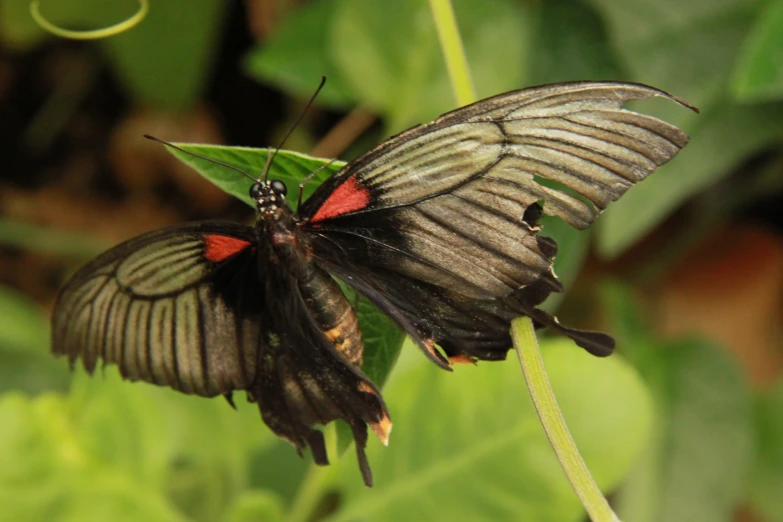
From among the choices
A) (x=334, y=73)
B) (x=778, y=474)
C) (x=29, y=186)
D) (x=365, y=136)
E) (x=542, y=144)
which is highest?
(x=542, y=144)

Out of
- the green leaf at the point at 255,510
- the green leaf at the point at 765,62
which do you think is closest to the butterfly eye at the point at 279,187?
the green leaf at the point at 255,510

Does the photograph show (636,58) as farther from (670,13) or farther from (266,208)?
(266,208)

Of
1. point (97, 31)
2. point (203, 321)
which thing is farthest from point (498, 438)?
point (97, 31)

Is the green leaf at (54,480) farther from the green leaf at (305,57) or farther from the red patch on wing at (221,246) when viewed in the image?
the green leaf at (305,57)

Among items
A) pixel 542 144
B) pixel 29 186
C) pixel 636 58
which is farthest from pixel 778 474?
pixel 29 186

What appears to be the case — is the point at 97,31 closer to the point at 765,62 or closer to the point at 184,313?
the point at 184,313
